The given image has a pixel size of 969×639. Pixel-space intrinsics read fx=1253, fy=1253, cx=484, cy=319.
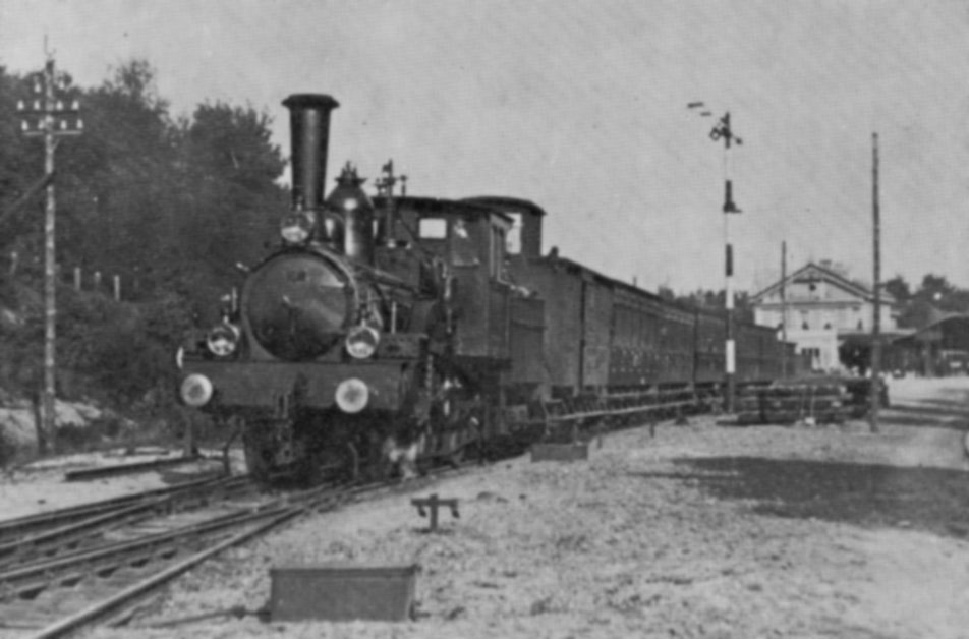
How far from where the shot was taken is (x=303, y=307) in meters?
13.7

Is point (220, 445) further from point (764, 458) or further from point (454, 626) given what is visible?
point (454, 626)

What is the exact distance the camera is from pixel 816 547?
9.61m

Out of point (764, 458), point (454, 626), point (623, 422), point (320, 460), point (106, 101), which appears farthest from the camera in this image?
point (106, 101)

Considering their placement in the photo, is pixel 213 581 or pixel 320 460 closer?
pixel 213 581

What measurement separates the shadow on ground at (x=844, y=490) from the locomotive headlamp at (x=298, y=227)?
5.23 meters

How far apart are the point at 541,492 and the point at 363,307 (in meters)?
2.83

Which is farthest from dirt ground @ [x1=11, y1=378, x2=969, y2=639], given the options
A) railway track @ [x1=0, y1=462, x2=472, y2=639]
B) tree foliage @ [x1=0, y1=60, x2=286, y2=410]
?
tree foliage @ [x1=0, y1=60, x2=286, y2=410]

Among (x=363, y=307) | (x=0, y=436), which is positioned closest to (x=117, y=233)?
(x=0, y=436)

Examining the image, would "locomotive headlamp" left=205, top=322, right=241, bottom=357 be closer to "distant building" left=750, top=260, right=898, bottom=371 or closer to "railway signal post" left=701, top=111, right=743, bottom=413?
"railway signal post" left=701, top=111, right=743, bottom=413

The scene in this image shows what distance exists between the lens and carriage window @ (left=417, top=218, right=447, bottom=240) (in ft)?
55.4

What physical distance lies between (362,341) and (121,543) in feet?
14.0

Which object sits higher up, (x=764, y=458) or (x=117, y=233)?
(x=117, y=233)

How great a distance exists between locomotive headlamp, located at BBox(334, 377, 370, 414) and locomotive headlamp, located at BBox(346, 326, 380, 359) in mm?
319

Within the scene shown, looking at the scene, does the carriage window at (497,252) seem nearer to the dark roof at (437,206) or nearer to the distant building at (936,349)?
the dark roof at (437,206)
